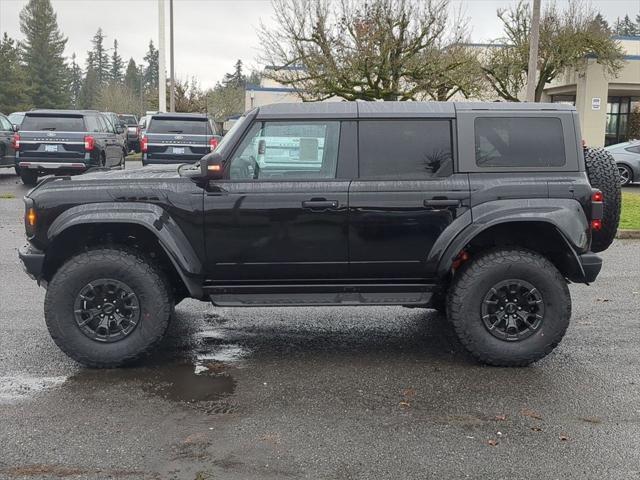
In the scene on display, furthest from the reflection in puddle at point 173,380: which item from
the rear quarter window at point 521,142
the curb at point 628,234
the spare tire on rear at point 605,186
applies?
the curb at point 628,234

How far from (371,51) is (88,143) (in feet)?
32.7

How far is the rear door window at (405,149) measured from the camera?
17.0 feet

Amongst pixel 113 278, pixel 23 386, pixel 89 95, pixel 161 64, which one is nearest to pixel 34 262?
pixel 113 278

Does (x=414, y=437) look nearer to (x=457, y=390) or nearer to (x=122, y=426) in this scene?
(x=457, y=390)

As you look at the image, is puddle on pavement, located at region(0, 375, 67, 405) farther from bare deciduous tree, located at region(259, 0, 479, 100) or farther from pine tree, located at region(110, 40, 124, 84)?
pine tree, located at region(110, 40, 124, 84)

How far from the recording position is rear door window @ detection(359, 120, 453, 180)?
520 cm

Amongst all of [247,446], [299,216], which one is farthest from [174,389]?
[299,216]

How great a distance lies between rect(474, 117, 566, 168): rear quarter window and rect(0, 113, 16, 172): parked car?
17093 millimetres

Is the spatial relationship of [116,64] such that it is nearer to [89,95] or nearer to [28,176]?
[89,95]

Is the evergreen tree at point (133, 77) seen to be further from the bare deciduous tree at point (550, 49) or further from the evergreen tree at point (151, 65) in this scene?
the bare deciduous tree at point (550, 49)

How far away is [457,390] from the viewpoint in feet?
15.8

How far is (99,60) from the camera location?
122 metres

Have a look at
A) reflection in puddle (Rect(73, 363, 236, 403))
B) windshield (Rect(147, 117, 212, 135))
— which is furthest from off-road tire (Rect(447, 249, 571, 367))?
windshield (Rect(147, 117, 212, 135))

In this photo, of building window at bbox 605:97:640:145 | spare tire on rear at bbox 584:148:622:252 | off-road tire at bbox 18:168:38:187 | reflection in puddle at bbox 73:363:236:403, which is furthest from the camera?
building window at bbox 605:97:640:145
